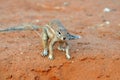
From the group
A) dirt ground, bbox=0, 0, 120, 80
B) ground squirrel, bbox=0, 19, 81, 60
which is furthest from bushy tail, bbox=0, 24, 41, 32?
ground squirrel, bbox=0, 19, 81, 60

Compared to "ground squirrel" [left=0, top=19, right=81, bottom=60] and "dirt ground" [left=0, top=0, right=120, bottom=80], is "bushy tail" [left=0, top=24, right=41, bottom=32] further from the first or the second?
"ground squirrel" [left=0, top=19, right=81, bottom=60]

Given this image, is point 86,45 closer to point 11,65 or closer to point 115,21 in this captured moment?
point 11,65

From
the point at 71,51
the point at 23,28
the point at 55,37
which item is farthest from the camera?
the point at 23,28

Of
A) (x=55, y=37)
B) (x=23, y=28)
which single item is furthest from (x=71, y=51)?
(x=23, y=28)

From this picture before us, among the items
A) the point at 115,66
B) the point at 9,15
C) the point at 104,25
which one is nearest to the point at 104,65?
the point at 115,66

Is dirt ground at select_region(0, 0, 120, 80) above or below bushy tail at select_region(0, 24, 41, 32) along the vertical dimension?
below

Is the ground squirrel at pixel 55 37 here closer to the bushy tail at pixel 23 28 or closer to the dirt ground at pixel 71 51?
the dirt ground at pixel 71 51

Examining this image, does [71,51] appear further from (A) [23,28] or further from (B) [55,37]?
(A) [23,28]

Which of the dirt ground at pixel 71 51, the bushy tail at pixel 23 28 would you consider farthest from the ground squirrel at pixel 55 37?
the bushy tail at pixel 23 28
